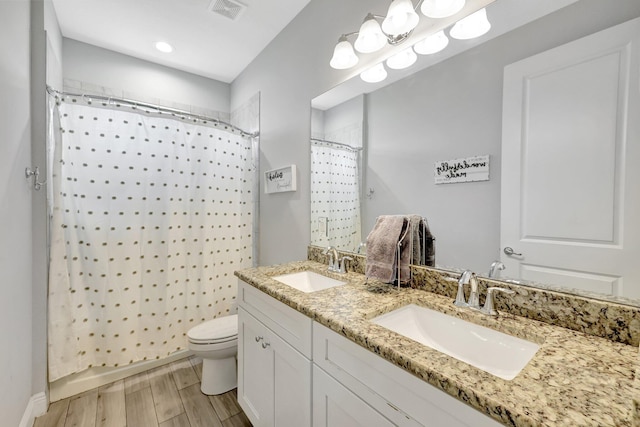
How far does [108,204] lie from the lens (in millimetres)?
1834

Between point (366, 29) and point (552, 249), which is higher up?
point (366, 29)

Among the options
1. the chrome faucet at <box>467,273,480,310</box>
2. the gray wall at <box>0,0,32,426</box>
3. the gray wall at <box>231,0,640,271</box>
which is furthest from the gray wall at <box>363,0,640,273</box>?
the gray wall at <box>0,0,32,426</box>

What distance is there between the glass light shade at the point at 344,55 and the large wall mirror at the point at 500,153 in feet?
0.38

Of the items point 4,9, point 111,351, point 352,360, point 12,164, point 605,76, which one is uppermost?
point 4,9

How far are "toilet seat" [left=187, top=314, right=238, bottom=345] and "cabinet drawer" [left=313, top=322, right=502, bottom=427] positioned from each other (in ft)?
3.48

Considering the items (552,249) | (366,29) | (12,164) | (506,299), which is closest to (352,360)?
(506,299)

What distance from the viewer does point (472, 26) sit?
1.07m

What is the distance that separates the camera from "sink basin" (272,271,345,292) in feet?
4.97

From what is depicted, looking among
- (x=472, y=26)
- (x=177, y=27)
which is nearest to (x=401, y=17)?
(x=472, y=26)

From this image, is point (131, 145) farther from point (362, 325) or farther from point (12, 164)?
point (362, 325)

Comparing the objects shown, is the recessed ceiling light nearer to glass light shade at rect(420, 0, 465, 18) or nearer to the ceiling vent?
the ceiling vent

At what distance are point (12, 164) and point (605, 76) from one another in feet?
7.63

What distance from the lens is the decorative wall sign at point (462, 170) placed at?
3.45ft

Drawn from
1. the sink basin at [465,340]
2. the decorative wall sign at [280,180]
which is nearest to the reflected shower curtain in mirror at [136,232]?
the decorative wall sign at [280,180]
